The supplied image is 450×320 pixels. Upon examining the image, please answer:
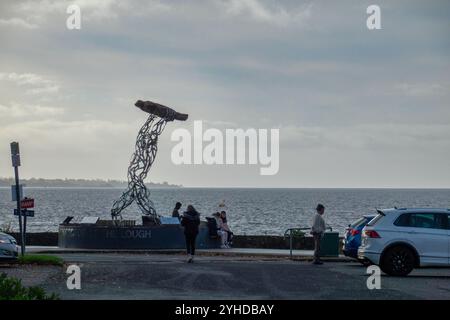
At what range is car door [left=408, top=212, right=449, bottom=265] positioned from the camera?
22.3m

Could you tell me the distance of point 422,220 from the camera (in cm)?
2270

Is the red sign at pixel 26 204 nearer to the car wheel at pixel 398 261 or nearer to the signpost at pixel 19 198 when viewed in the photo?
the signpost at pixel 19 198

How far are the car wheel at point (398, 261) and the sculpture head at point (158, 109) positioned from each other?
1434cm

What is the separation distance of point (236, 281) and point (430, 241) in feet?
17.2

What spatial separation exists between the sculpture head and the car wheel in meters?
14.3

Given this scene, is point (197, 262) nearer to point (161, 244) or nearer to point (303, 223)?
point (161, 244)

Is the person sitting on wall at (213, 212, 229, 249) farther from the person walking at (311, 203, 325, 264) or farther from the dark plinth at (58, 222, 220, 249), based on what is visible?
the person walking at (311, 203, 325, 264)

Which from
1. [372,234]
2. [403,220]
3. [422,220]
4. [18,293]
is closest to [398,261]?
[372,234]

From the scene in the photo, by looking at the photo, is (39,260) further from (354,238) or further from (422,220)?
(422,220)
